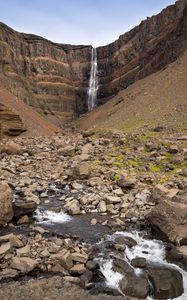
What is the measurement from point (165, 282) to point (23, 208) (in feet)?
26.5

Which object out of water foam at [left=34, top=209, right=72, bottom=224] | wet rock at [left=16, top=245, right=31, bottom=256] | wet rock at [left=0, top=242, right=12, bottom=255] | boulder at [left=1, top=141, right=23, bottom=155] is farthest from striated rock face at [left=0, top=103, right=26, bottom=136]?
wet rock at [left=16, top=245, right=31, bottom=256]

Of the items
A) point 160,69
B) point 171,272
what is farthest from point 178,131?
point 160,69

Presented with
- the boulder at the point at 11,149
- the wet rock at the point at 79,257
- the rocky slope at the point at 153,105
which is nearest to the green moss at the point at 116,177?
the boulder at the point at 11,149

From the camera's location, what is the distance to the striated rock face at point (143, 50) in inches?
3049

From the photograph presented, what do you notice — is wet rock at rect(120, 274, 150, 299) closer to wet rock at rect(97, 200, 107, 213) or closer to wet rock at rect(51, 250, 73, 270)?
wet rock at rect(51, 250, 73, 270)

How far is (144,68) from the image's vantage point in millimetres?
83500

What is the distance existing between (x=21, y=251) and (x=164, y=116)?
40.7m

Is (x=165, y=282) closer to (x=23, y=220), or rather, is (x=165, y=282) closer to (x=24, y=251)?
(x=24, y=251)

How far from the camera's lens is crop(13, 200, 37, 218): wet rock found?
1781cm

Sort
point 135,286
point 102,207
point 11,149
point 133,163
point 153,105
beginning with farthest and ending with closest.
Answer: point 153,105 < point 11,149 < point 133,163 < point 102,207 < point 135,286

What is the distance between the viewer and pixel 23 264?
13.0 meters

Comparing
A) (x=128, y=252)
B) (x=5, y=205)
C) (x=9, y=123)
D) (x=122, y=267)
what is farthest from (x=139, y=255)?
(x=9, y=123)

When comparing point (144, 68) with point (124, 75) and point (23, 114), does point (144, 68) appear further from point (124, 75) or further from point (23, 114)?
point (23, 114)

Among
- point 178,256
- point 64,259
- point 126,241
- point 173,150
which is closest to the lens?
point 64,259
